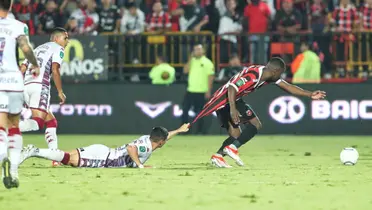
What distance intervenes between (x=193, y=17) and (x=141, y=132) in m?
3.09

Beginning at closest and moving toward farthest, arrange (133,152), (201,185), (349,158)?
(201,185)
(133,152)
(349,158)

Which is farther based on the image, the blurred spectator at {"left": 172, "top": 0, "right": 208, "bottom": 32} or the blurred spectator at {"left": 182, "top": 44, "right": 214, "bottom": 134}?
the blurred spectator at {"left": 172, "top": 0, "right": 208, "bottom": 32}

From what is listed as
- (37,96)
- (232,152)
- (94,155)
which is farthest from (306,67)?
(94,155)

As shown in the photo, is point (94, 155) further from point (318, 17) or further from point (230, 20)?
point (318, 17)

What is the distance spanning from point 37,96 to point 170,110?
10.8 metres

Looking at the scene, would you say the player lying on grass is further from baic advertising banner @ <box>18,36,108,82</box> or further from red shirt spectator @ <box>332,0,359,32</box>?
red shirt spectator @ <box>332,0,359,32</box>

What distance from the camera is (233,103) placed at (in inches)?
642

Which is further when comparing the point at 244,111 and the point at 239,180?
the point at 244,111

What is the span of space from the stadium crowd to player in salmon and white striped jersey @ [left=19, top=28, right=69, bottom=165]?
33.8 feet

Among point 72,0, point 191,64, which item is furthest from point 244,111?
point 72,0

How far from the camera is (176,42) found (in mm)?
27188

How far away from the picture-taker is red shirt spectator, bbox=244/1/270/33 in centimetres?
2694

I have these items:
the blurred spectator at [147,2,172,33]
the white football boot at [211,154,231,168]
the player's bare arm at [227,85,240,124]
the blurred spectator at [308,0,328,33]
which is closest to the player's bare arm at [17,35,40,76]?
the player's bare arm at [227,85,240,124]

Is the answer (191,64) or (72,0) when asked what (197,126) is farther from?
(72,0)
